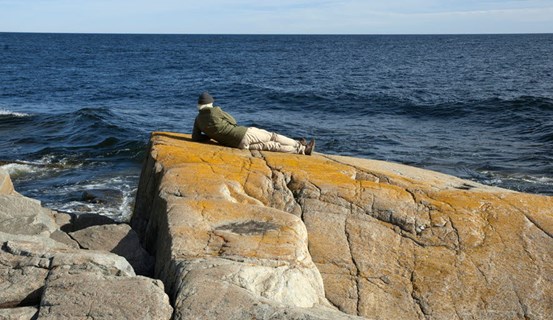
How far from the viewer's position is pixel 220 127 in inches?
436

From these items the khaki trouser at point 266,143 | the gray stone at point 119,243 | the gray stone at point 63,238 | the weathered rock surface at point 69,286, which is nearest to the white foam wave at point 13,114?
the khaki trouser at point 266,143

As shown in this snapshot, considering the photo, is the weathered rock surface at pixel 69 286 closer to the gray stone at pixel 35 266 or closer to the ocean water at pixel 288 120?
the gray stone at pixel 35 266

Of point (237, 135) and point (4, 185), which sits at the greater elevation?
point (237, 135)

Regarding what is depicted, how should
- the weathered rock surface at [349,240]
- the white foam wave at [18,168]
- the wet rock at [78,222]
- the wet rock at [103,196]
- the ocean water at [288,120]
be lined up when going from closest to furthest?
the weathered rock surface at [349,240] < the wet rock at [78,222] < the wet rock at [103,196] < the white foam wave at [18,168] < the ocean water at [288,120]

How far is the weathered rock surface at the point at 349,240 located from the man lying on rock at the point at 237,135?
1107mm

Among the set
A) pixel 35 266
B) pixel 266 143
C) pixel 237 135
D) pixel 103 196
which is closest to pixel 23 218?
pixel 35 266

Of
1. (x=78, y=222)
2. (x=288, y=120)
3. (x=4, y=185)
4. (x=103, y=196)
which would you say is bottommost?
(x=288, y=120)

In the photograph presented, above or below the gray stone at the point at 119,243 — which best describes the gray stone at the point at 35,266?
above

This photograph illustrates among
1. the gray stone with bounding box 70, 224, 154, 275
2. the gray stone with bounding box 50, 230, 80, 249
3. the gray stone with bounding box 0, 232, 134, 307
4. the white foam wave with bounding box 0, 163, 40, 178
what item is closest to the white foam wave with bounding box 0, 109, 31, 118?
the white foam wave with bounding box 0, 163, 40, 178

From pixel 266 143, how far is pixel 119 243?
11.5 ft

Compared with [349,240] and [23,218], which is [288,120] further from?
[349,240]

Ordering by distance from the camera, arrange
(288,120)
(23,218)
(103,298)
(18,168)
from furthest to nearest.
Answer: (288,120) < (18,168) < (23,218) < (103,298)

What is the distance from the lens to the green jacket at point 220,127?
11016mm

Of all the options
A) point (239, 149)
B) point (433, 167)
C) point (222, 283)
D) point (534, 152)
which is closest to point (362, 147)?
point (433, 167)
